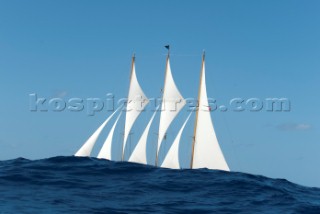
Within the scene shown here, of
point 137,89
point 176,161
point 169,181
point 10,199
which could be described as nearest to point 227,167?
point 176,161

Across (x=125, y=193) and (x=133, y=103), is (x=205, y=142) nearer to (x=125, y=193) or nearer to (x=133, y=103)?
(x=133, y=103)

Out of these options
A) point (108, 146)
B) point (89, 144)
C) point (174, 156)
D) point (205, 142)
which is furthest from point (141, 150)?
point (205, 142)

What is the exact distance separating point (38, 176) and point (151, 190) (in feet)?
20.7

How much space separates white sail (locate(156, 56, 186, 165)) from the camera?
48.6m

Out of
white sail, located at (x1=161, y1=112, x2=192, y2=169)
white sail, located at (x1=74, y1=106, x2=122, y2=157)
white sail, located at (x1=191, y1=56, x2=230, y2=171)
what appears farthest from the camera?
white sail, located at (x1=191, y1=56, x2=230, y2=171)

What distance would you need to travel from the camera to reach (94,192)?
1925cm

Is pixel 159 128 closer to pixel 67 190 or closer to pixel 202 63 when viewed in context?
pixel 202 63

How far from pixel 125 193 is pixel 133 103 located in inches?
1231

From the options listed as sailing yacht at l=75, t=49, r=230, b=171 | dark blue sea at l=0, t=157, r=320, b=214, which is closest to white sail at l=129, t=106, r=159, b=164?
sailing yacht at l=75, t=49, r=230, b=171

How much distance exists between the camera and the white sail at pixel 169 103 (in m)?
48.6

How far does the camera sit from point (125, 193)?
19.5 meters

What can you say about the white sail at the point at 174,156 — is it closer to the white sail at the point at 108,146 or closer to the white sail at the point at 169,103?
the white sail at the point at 169,103

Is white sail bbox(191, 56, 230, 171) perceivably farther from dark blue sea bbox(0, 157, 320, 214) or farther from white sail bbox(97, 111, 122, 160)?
dark blue sea bbox(0, 157, 320, 214)

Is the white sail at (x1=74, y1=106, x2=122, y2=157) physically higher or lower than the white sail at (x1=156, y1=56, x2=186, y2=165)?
lower
